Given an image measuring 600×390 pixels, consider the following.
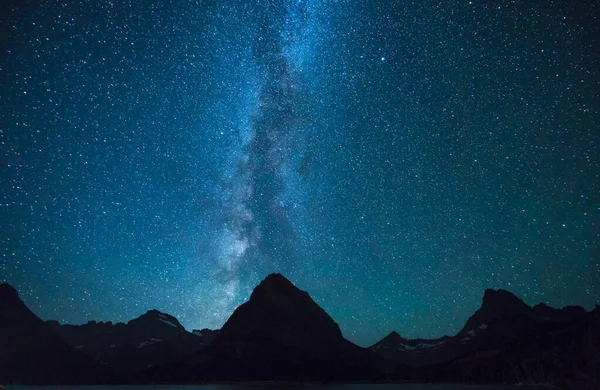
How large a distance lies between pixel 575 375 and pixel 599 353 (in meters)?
17.9

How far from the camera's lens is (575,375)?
192 metres

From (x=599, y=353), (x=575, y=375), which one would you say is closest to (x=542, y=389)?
(x=575, y=375)

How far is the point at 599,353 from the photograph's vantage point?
19888 cm

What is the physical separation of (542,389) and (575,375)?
15.3m

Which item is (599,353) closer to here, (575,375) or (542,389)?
(575,375)

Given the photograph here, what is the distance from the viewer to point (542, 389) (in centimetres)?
19488

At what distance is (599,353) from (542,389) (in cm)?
3210

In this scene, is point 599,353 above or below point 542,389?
above
